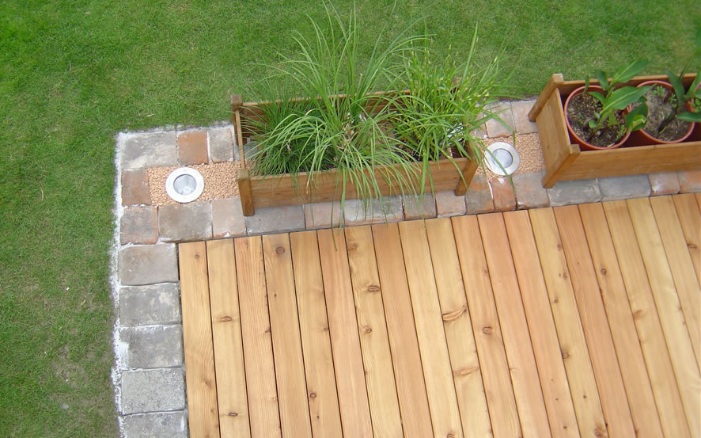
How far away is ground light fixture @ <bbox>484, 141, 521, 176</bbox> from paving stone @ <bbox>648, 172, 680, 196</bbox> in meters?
0.71

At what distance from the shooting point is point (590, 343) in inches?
109

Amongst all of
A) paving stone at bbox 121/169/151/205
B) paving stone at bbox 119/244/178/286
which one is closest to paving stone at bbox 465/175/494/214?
paving stone at bbox 119/244/178/286

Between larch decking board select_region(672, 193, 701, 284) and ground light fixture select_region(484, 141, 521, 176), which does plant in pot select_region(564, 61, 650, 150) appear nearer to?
ground light fixture select_region(484, 141, 521, 176)

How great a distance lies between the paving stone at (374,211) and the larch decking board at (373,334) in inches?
2.0

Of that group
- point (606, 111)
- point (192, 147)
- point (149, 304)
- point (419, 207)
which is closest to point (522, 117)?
point (606, 111)

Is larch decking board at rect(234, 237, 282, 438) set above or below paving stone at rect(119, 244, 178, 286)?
below

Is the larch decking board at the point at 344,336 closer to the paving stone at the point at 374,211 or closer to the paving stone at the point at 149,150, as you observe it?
the paving stone at the point at 374,211

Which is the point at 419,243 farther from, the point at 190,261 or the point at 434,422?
the point at 190,261

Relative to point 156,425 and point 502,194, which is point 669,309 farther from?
point 156,425

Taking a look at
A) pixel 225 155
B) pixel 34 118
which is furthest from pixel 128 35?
pixel 225 155

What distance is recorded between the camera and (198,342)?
2.70 m

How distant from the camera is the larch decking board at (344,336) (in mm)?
2625

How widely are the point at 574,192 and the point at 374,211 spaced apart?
1.04 metres

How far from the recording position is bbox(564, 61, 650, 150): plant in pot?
2.71 metres
